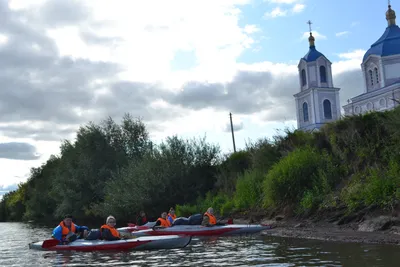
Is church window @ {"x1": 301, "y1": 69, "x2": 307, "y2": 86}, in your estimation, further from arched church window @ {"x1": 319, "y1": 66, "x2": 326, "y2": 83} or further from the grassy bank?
the grassy bank

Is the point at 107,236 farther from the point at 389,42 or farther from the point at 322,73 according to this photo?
the point at 322,73

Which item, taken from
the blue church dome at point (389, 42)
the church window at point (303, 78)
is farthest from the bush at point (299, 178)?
the church window at point (303, 78)

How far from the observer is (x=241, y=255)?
558 inches

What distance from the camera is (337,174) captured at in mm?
22438

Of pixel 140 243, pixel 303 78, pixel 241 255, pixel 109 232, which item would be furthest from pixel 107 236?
pixel 303 78

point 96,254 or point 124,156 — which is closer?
point 96,254

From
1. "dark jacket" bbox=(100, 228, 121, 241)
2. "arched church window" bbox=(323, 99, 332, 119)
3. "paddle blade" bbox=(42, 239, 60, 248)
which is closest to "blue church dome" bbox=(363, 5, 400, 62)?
"arched church window" bbox=(323, 99, 332, 119)

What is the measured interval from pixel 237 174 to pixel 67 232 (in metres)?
14.9

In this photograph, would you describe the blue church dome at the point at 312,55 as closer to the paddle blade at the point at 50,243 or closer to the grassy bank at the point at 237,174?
the grassy bank at the point at 237,174

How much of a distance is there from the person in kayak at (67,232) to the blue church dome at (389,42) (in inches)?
1981

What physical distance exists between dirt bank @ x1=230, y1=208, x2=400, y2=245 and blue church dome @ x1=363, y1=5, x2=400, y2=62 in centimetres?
4340

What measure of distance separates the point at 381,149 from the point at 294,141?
6794 millimetres

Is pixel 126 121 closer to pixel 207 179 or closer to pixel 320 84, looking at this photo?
pixel 207 179

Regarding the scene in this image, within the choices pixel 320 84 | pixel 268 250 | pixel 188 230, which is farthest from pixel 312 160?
pixel 320 84
